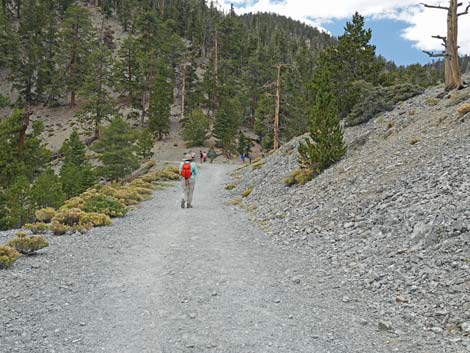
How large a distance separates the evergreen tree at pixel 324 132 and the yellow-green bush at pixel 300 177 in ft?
1.01

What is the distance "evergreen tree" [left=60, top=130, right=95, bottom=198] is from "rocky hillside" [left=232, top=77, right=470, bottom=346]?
1684 centimetres

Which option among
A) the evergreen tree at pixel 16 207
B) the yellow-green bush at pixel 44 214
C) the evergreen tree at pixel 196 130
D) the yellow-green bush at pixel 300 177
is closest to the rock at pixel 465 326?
the yellow-green bush at pixel 300 177

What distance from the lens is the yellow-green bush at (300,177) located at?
60.5ft

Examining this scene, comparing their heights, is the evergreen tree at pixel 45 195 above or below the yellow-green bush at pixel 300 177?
below

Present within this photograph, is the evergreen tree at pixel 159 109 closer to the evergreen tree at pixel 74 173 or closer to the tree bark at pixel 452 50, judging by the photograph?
the evergreen tree at pixel 74 173

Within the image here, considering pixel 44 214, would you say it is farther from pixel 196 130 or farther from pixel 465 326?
pixel 196 130

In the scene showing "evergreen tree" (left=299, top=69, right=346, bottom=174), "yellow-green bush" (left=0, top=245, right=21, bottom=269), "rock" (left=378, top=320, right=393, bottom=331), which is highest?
"evergreen tree" (left=299, top=69, right=346, bottom=174)

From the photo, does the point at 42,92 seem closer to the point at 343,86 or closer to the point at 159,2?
the point at 343,86

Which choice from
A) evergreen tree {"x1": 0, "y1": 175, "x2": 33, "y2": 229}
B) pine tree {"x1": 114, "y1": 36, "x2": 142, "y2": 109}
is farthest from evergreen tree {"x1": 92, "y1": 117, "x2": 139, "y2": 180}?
pine tree {"x1": 114, "y1": 36, "x2": 142, "y2": 109}

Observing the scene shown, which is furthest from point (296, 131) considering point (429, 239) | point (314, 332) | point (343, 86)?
point (314, 332)

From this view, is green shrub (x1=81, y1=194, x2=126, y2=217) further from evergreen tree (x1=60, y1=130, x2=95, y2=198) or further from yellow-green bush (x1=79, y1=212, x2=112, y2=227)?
evergreen tree (x1=60, y1=130, x2=95, y2=198)

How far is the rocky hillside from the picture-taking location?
643cm

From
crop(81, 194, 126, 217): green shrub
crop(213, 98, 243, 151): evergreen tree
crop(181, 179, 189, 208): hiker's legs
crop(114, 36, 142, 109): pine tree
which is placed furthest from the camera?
crop(114, 36, 142, 109): pine tree

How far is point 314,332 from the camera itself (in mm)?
5637
